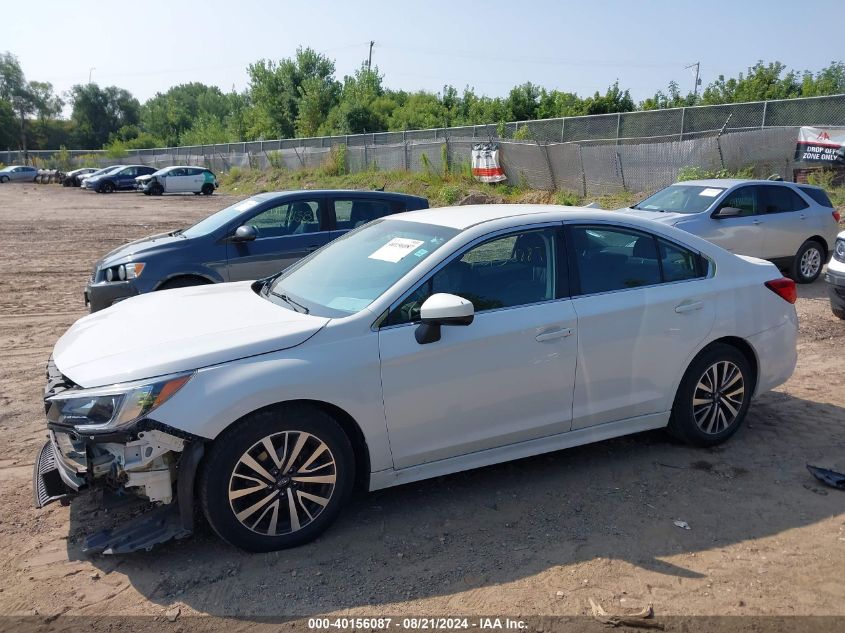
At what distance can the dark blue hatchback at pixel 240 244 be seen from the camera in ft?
25.9

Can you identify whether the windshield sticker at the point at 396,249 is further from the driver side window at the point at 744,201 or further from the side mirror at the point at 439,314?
the driver side window at the point at 744,201

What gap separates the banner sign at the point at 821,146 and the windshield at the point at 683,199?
783cm

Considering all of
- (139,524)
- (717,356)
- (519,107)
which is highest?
(519,107)

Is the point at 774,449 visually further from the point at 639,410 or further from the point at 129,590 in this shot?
the point at 129,590

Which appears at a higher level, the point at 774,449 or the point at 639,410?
the point at 639,410

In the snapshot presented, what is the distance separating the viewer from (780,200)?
1147cm

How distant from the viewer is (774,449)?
200 inches

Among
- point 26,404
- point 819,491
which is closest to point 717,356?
point 819,491

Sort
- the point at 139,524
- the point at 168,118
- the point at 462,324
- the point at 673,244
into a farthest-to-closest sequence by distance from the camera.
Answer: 1. the point at 168,118
2. the point at 673,244
3. the point at 462,324
4. the point at 139,524

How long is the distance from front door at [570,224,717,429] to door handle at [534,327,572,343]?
0.11 metres

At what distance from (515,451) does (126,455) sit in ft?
7.02

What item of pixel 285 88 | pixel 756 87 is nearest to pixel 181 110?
pixel 285 88

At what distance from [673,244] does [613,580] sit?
7.94ft

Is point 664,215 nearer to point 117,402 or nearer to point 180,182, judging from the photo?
point 117,402
